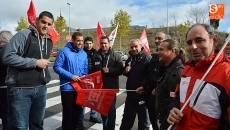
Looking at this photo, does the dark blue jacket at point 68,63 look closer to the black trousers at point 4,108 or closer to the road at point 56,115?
the black trousers at point 4,108

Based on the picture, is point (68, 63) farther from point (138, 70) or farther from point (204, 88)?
point (204, 88)

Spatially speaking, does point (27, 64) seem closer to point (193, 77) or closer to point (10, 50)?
point (10, 50)

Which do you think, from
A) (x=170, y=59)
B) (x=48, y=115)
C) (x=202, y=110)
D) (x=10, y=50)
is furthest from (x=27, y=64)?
(x=48, y=115)

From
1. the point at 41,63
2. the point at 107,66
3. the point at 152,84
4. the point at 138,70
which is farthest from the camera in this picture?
the point at 107,66

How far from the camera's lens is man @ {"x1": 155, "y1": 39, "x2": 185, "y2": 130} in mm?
3139

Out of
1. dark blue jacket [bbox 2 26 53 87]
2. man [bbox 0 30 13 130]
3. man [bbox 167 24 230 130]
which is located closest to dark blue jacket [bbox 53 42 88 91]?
man [bbox 0 30 13 130]

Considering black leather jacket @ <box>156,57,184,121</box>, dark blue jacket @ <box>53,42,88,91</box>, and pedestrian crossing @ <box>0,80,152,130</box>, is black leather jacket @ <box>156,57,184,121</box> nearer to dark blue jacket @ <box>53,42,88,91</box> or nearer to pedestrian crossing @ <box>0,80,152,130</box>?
dark blue jacket @ <box>53,42,88,91</box>

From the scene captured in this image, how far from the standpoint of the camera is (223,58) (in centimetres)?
193

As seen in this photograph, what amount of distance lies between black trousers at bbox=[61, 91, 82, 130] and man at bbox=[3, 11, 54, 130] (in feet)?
3.49

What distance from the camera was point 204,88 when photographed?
184 cm

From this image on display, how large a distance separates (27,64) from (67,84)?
1518 millimetres

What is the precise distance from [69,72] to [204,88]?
10.3ft

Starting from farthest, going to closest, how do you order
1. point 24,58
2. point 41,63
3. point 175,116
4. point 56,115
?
point 56,115 < point 41,63 < point 24,58 < point 175,116

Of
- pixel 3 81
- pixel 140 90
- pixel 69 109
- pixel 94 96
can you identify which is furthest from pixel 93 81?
pixel 3 81
